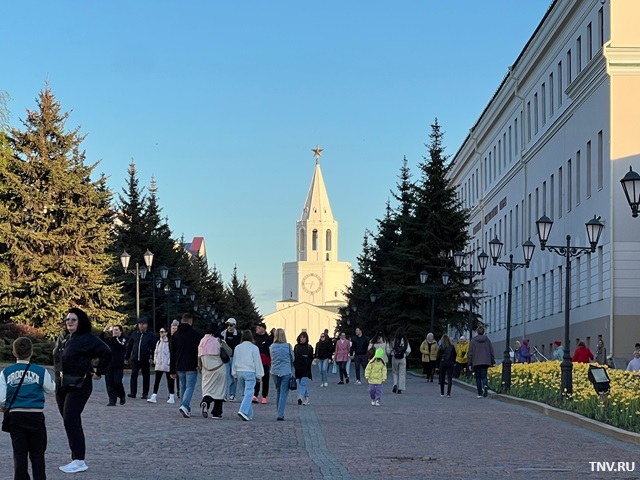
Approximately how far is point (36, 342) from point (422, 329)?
1863 cm

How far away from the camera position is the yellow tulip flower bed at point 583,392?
1919 cm

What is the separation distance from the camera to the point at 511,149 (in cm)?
6694

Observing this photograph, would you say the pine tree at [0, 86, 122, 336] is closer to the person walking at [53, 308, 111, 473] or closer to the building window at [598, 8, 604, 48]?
the building window at [598, 8, 604, 48]

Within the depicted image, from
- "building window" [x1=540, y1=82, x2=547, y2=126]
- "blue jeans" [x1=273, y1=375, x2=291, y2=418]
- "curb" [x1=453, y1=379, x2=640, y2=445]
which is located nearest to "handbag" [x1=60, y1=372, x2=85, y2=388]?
"curb" [x1=453, y1=379, x2=640, y2=445]

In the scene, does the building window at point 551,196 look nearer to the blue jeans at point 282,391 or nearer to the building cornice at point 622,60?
the building cornice at point 622,60

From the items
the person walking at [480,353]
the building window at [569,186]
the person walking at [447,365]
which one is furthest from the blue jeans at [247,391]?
the building window at [569,186]

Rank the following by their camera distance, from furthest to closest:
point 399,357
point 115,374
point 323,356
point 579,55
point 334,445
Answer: point 579,55
point 323,356
point 399,357
point 115,374
point 334,445

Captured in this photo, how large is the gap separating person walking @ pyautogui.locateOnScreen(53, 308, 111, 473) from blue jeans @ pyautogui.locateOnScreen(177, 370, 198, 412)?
8.09 m

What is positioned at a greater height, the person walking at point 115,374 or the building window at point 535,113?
the building window at point 535,113

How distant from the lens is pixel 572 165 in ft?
165

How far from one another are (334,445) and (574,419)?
251 inches

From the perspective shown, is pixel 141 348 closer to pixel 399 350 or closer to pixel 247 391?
pixel 247 391

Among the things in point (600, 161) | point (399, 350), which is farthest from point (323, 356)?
point (600, 161)

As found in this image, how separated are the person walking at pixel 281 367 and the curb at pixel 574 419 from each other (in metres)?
4.91
